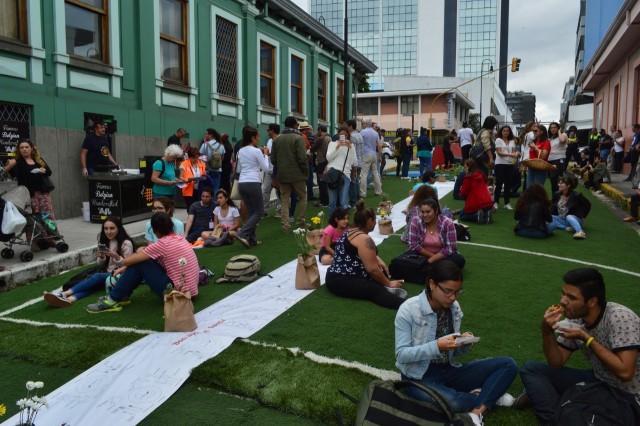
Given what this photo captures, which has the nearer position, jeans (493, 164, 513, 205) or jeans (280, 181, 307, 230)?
jeans (280, 181, 307, 230)

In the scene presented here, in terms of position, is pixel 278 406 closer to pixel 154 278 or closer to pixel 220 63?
pixel 154 278

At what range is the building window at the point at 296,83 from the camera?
21125 mm

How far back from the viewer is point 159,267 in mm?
5781

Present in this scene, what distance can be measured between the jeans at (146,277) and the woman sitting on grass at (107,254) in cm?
54

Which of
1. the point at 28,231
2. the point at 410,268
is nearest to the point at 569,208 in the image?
the point at 410,268

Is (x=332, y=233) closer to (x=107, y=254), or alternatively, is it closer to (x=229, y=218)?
(x=229, y=218)

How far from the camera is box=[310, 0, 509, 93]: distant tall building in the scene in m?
106

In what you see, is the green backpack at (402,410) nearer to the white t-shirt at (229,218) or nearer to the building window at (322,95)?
the white t-shirt at (229,218)

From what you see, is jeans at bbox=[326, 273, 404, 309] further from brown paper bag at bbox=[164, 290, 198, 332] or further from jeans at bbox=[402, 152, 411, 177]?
jeans at bbox=[402, 152, 411, 177]

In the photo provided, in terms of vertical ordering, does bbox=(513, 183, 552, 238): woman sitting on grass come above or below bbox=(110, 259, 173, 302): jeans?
above

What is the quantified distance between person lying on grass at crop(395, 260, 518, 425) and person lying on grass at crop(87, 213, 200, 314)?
9.13 feet

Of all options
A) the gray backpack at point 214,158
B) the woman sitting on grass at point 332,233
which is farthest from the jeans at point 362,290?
the gray backpack at point 214,158

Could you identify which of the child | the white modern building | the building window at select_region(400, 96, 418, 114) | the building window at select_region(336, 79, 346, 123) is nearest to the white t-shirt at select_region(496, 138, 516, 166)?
the child

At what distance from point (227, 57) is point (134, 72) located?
4476 millimetres
